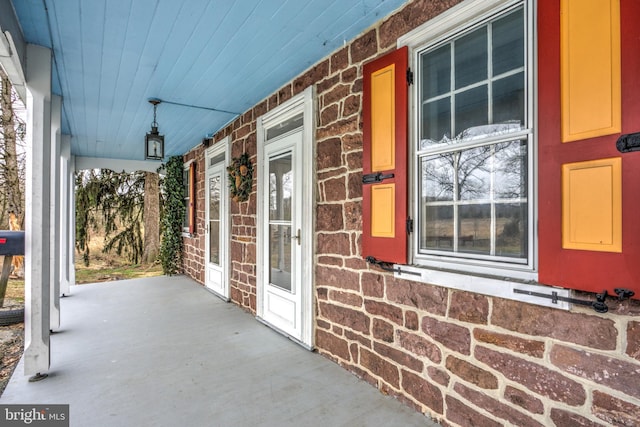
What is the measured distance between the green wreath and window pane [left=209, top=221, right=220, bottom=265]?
1067 millimetres

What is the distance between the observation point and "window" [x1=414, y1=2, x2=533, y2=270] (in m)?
1.66

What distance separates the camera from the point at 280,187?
11.9ft

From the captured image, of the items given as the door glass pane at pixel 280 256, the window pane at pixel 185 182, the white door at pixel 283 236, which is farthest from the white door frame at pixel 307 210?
the window pane at pixel 185 182

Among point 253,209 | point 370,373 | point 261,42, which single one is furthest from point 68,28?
point 370,373

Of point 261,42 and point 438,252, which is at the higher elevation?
point 261,42

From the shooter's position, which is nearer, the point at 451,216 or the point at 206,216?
the point at 451,216

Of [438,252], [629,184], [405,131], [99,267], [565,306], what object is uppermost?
[405,131]

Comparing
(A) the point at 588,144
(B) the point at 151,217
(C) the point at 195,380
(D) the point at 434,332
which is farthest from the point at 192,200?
(A) the point at 588,144

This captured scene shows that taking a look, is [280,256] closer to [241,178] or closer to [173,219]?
[241,178]

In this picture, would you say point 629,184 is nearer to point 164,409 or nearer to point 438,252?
point 438,252

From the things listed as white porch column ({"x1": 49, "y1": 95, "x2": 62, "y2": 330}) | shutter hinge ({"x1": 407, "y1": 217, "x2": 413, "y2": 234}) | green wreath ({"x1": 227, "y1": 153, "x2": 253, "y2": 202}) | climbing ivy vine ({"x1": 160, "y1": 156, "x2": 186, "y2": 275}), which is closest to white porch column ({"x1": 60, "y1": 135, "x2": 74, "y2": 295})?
white porch column ({"x1": 49, "y1": 95, "x2": 62, "y2": 330})

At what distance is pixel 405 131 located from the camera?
2.14 metres

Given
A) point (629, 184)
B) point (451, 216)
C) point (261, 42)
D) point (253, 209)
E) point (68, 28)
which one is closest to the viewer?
point (629, 184)

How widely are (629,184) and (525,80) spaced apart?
2.26 ft
